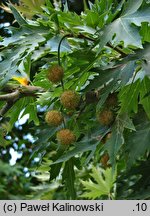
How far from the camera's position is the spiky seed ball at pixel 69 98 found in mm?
1267

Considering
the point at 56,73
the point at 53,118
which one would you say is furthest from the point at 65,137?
the point at 56,73

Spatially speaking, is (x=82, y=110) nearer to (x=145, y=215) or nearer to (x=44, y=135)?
(x=44, y=135)

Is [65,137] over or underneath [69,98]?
underneath

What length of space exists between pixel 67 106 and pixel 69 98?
1.1 inches

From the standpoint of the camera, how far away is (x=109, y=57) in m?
1.34

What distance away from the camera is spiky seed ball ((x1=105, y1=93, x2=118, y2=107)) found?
1.28 meters

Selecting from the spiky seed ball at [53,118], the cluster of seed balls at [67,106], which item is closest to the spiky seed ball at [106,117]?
the cluster of seed balls at [67,106]

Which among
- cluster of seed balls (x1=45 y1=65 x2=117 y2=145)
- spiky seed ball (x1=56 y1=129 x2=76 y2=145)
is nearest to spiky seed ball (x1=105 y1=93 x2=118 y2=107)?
cluster of seed balls (x1=45 y1=65 x2=117 y2=145)

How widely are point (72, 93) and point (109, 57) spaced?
14cm

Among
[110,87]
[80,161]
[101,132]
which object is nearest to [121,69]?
[110,87]

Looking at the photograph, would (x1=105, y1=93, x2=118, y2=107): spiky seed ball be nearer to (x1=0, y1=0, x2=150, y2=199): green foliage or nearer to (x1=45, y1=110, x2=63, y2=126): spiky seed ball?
(x1=0, y1=0, x2=150, y2=199): green foliage

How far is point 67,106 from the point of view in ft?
4.23

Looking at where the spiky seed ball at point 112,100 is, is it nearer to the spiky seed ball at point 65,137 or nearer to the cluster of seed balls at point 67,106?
the cluster of seed balls at point 67,106

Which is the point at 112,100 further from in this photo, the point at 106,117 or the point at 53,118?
the point at 53,118
